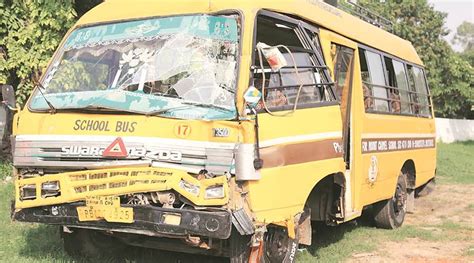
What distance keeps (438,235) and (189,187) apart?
5.11 m

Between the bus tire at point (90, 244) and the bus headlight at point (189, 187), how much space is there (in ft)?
6.99

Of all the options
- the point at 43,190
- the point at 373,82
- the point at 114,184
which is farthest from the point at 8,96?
the point at 373,82

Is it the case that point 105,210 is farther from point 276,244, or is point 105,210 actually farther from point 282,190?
point 276,244

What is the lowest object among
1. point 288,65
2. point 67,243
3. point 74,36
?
point 67,243

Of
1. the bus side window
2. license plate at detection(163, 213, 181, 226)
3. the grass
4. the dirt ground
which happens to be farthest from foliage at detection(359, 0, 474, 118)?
license plate at detection(163, 213, 181, 226)

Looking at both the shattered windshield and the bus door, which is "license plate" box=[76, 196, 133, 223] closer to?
the shattered windshield

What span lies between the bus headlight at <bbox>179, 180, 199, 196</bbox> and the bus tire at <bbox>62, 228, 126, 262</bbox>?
6.99 ft

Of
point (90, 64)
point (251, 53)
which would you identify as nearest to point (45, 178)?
point (90, 64)

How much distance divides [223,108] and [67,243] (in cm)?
254

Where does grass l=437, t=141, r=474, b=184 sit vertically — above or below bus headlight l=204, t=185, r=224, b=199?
below

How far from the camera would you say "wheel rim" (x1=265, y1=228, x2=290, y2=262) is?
537 centimetres

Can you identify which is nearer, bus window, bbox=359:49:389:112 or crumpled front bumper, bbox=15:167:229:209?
crumpled front bumper, bbox=15:167:229:209

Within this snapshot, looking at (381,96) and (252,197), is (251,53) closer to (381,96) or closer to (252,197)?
(252,197)

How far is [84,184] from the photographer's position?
4.73 metres
